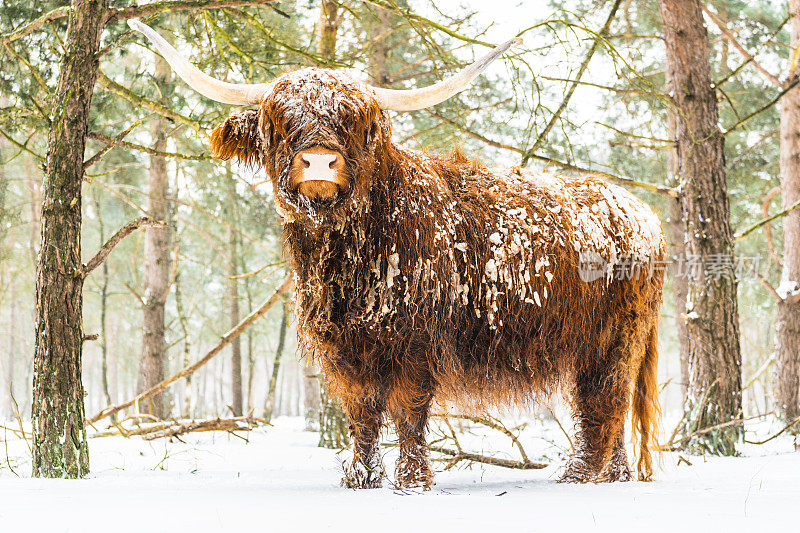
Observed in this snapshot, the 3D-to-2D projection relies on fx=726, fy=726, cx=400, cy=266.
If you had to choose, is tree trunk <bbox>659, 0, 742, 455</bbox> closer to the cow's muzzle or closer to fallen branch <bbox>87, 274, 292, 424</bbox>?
fallen branch <bbox>87, 274, 292, 424</bbox>

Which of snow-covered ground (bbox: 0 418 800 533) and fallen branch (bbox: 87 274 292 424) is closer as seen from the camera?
snow-covered ground (bbox: 0 418 800 533)

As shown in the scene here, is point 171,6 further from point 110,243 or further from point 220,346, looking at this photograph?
point 220,346

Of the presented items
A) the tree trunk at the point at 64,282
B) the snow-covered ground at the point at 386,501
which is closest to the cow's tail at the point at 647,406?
the snow-covered ground at the point at 386,501

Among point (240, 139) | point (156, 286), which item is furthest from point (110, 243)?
point (156, 286)

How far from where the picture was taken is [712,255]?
5.82 m

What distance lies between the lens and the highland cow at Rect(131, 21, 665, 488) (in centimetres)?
352

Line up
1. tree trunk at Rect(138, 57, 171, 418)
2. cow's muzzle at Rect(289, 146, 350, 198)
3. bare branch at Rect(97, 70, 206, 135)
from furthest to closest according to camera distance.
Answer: tree trunk at Rect(138, 57, 171, 418) → bare branch at Rect(97, 70, 206, 135) → cow's muzzle at Rect(289, 146, 350, 198)

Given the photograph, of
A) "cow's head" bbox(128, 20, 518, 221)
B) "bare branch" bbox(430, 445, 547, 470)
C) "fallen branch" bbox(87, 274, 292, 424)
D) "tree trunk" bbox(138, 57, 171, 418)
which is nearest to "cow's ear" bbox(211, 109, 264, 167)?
"cow's head" bbox(128, 20, 518, 221)

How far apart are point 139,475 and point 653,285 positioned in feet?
10.6

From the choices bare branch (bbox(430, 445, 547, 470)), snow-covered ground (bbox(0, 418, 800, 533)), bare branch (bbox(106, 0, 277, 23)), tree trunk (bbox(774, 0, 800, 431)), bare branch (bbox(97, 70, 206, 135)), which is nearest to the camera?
snow-covered ground (bbox(0, 418, 800, 533))

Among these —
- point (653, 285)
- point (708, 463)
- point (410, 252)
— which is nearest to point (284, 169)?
point (410, 252)

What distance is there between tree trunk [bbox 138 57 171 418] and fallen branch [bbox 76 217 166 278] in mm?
5199

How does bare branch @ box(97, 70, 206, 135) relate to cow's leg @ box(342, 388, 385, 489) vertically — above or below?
above

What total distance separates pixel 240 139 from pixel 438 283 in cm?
127
